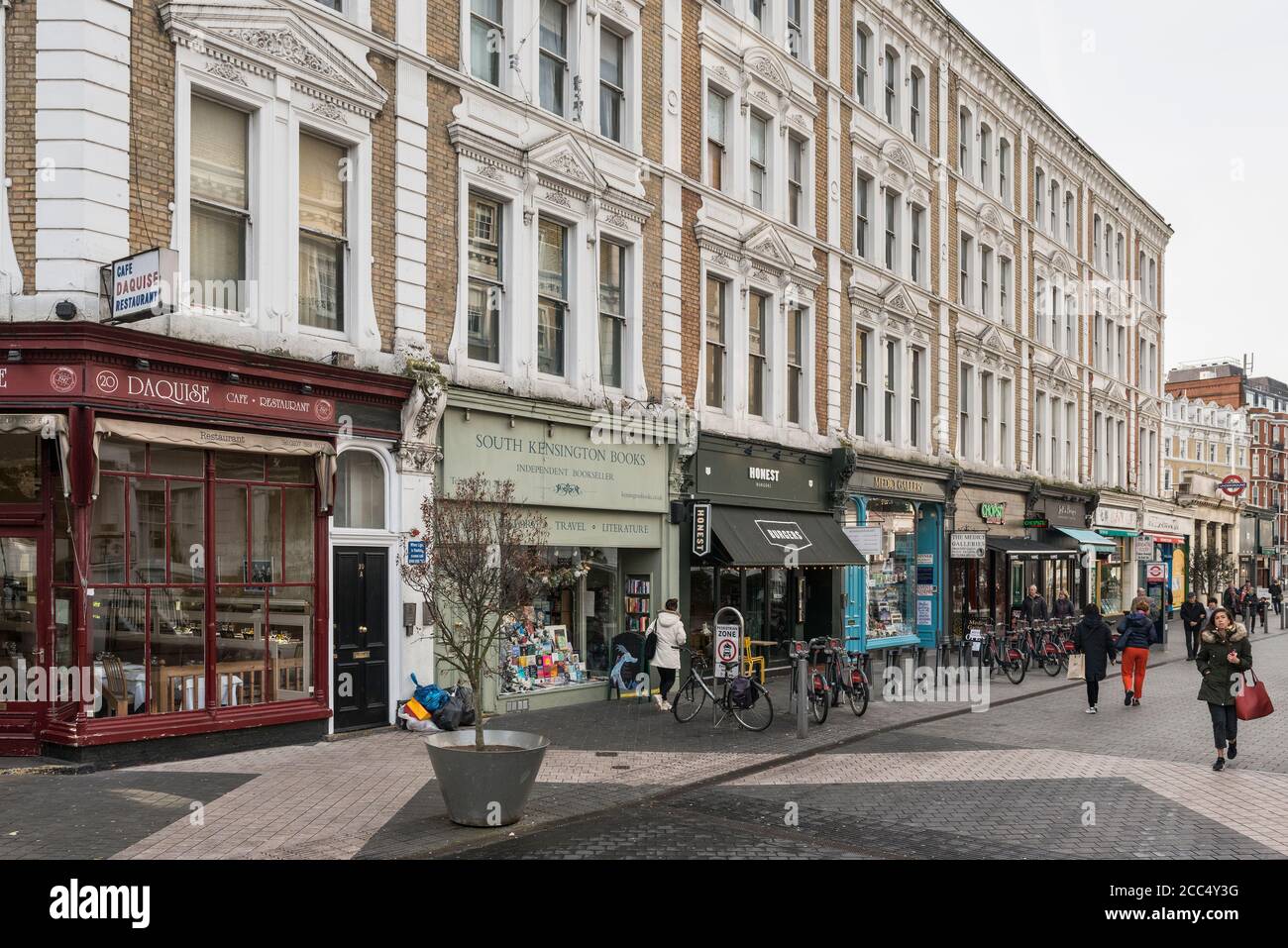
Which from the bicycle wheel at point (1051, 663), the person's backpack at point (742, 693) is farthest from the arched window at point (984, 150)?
the person's backpack at point (742, 693)

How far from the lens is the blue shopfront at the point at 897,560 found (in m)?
25.3

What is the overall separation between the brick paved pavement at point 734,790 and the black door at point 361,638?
42 cm

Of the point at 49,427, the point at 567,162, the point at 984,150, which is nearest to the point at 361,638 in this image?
the point at 49,427

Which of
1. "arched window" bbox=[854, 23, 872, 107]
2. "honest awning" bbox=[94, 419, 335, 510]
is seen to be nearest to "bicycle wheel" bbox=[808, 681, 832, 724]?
"honest awning" bbox=[94, 419, 335, 510]

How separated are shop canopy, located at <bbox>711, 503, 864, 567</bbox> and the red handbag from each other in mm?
8188

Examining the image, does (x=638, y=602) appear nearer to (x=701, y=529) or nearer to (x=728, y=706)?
(x=701, y=529)

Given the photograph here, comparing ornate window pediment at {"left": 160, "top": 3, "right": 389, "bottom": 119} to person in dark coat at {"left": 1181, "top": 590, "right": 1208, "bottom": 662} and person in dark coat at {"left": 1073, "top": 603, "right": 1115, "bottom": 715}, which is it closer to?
person in dark coat at {"left": 1073, "top": 603, "right": 1115, "bottom": 715}

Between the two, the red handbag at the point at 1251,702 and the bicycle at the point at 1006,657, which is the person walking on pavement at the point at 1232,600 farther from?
the red handbag at the point at 1251,702

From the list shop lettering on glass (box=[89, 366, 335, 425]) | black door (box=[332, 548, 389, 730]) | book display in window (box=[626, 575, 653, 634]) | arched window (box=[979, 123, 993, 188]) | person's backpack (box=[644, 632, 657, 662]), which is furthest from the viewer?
arched window (box=[979, 123, 993, 188])

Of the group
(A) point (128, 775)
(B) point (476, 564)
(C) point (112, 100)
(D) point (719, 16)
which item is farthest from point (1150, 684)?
(C) point (112, 100)

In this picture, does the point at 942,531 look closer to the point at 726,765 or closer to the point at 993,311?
the point at 993,311

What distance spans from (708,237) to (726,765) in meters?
11.1

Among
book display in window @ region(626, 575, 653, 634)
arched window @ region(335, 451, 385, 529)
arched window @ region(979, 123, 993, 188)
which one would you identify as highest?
arched window @ region(979, 123, 993, 188)

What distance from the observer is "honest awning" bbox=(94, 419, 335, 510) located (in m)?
11.9
